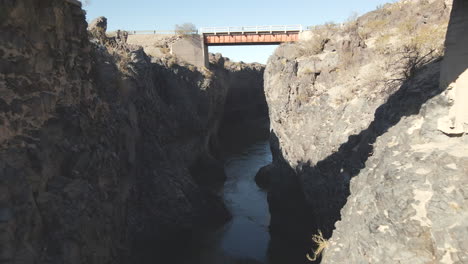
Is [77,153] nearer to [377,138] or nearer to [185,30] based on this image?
[377,138]

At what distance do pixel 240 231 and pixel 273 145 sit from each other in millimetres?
8107

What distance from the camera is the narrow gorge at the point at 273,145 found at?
26.0 ft

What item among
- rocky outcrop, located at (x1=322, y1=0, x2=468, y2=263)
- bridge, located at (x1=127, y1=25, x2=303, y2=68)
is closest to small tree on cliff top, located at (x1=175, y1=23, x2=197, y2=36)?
bridge, located at (x1=127, y1=25, x2=303, y2=68)

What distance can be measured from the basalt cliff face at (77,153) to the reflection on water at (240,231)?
1461 millimetres

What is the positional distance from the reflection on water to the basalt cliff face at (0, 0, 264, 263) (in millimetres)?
1461

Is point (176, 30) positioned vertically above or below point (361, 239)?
above

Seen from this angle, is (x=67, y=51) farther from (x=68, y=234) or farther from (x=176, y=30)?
(x=176, y=30)

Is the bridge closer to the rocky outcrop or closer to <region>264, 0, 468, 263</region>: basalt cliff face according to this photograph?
<region>264, 0, 468, 263</region>: basalt cliff face

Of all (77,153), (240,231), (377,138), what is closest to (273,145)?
(240,231)

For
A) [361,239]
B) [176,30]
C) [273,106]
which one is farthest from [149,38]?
[361,239]

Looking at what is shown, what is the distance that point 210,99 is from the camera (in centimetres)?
3531

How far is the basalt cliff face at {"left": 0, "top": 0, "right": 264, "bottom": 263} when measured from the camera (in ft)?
28.8

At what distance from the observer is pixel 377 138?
34.3 feet

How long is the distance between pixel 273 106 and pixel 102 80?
41.8 feet
